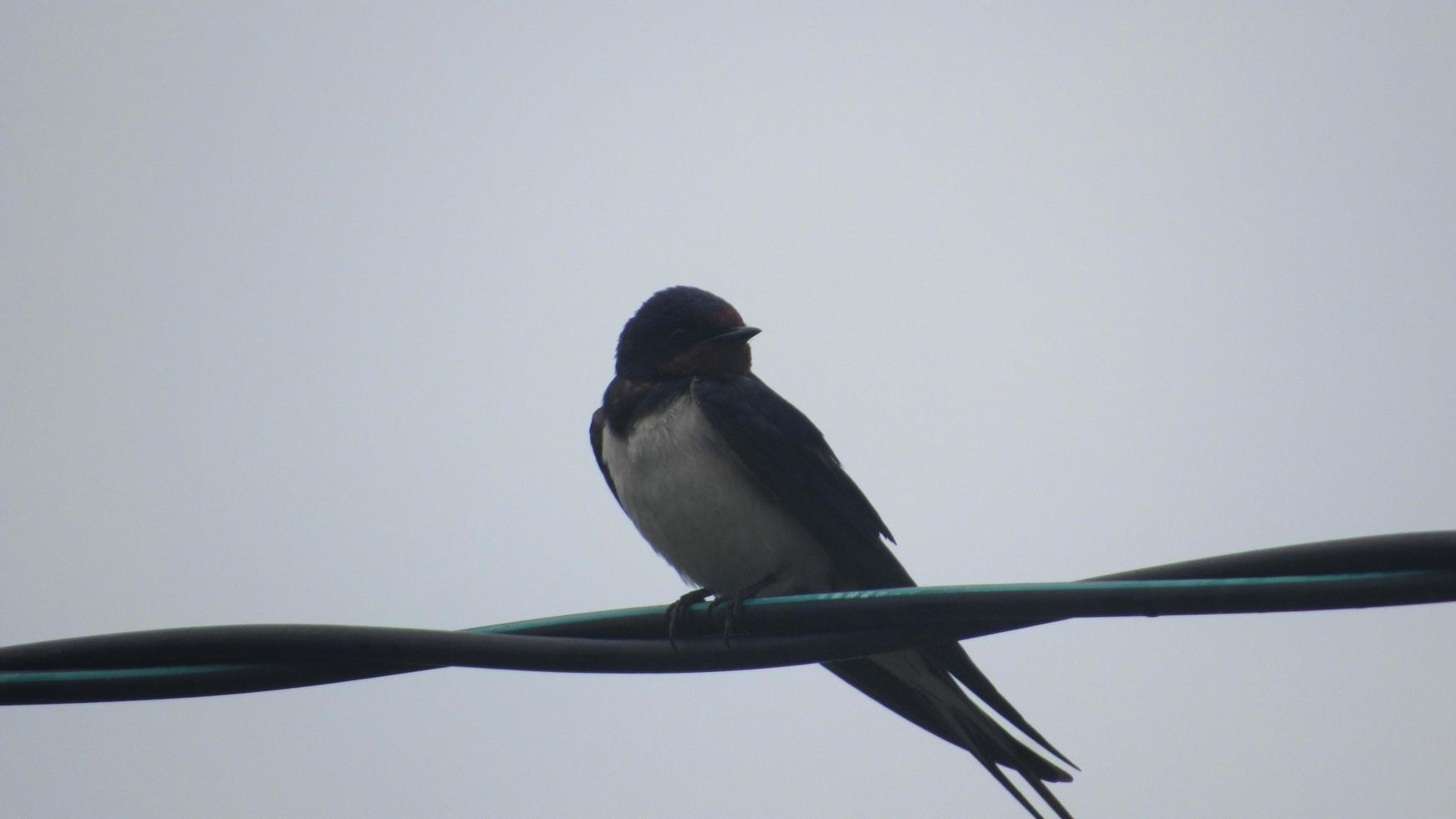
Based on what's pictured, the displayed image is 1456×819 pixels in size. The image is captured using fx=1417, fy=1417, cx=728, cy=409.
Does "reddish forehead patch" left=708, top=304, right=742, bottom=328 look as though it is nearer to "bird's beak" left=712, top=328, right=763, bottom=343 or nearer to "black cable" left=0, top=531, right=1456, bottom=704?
"bird's beak" left=712, top=328, right=763, bottom=343

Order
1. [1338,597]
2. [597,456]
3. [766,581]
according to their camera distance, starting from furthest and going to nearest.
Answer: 1. [597,456]
2. [766,581]
3. [1338,597]

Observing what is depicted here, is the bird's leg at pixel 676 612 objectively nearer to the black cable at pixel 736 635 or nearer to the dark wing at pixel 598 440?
the black cable at pixel 736 635

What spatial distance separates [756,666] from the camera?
2.91 m

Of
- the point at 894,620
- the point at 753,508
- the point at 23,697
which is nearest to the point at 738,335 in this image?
the point at 753,508

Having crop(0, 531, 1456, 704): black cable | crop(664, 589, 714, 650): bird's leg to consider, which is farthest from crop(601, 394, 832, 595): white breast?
crop(0, 531, 1456, 704): black cable

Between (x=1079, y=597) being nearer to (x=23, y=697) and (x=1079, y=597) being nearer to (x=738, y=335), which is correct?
(x=23, y=697)

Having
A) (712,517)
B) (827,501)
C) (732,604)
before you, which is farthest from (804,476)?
(732,604)

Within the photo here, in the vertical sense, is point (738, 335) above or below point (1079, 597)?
above

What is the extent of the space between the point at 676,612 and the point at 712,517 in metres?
1.39

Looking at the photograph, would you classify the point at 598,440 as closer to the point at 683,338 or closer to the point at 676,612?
the point at 683,338

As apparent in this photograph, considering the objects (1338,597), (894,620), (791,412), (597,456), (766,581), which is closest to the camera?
(1338,597)

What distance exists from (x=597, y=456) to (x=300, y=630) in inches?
110

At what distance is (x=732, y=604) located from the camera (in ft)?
11.0

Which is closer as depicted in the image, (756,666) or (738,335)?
(756,666)
